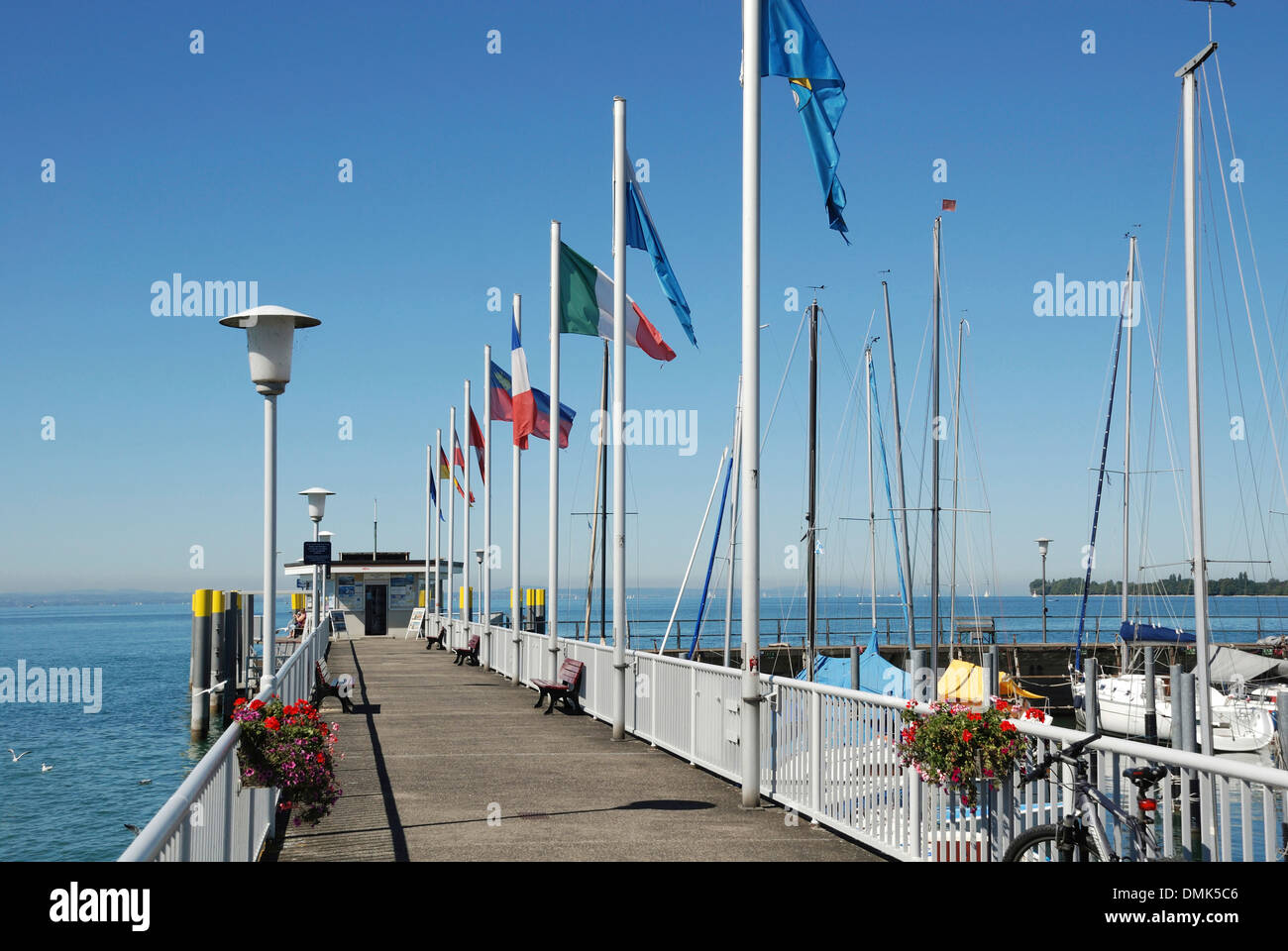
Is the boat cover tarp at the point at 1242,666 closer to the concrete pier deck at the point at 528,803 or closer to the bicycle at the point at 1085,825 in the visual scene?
the concrete pier deck at the point at 528,803

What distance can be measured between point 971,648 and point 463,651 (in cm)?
2233

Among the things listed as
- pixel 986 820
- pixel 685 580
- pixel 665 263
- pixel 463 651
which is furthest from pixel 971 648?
pixel 986 820

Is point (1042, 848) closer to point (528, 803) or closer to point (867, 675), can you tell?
point (528, 803)

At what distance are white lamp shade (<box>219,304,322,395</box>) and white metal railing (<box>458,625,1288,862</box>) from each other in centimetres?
551

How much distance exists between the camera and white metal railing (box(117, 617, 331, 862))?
4.84 m

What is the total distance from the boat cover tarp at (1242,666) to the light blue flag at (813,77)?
28.2 meters

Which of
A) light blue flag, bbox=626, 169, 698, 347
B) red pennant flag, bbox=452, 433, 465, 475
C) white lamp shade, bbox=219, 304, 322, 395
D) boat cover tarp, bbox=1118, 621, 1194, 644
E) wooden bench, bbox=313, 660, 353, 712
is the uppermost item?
light blue flag, bbox=626, 169, 698, 347

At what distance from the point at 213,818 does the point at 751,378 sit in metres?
6.40

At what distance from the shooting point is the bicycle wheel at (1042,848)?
6.64 metres

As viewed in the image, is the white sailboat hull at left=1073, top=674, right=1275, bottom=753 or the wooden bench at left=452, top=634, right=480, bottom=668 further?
the wooden bench at left=452, top=634, right=480, bottom=668

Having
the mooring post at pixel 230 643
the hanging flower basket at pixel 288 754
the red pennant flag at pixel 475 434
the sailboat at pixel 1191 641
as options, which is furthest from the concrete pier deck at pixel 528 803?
the mooring post at pixel 230 643

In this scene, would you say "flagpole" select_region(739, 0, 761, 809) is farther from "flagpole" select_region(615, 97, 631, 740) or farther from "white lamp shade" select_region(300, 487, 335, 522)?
"white lamp shade" select_region(300, 487, 335, 522)

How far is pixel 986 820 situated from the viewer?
25.8 ft

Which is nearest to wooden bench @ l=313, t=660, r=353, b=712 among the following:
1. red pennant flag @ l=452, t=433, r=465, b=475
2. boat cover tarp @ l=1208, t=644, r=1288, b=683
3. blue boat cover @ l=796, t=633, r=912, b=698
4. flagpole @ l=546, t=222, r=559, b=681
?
flagpole @ l=546, t=222, r=559, b=681
